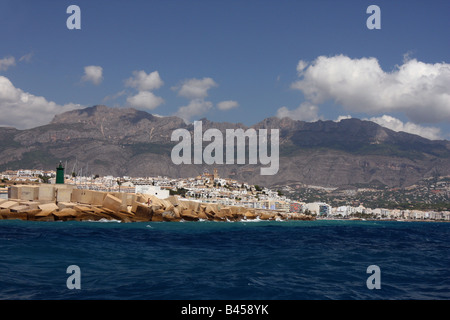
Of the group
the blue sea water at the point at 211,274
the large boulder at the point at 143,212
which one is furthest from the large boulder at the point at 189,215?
the blue sea water at the point at 211,274

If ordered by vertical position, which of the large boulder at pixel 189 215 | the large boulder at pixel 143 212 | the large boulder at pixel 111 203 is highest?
the large boulder at pixel 111 203

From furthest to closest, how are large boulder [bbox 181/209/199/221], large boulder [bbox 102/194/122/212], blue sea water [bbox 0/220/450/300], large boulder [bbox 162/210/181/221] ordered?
large boulder [bbox 181/209/199/221], large boulder [bbox 162/210/181/221], large boulder [bbox 102/194/122/212], blue sea water [bbox 0/220/450/300]

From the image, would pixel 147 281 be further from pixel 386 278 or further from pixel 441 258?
pixel 441 258

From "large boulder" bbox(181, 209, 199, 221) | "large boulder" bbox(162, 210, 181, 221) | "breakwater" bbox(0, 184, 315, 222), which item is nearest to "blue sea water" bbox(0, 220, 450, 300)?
"breakwater" bbox(0, 184, 315, 222)
